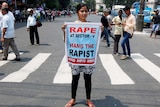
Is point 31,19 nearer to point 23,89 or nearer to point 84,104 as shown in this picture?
point 23,89

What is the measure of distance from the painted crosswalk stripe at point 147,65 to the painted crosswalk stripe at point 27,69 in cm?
331

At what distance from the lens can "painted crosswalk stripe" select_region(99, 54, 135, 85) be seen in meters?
6.75

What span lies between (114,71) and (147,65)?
5.05 ft

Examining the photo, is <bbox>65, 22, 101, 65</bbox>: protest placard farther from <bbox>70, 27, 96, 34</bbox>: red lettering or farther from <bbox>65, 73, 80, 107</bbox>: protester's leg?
<bbox>65, 73, 80, 107</bbox>: protester's leg

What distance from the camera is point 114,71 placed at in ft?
26.0

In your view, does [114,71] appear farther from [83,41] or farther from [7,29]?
[7,29]

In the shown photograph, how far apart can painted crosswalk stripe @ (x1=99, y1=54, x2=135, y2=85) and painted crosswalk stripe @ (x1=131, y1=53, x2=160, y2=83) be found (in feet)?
2.54

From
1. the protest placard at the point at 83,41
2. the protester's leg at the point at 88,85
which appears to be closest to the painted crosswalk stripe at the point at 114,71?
the protester's leg at the point at 88,85

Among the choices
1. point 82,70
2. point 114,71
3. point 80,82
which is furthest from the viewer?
point 114,71

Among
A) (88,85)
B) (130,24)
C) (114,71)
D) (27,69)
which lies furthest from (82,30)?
(130,24)

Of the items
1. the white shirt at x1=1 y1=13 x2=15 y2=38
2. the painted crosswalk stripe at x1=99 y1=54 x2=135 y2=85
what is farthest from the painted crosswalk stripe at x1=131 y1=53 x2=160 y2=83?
the white shirt at x1=1 y1=13 x2=15 y2=38

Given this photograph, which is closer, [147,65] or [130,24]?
[147,65]

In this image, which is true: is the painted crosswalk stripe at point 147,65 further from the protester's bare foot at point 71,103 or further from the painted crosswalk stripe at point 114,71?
the protester's bare foot at point 71,103

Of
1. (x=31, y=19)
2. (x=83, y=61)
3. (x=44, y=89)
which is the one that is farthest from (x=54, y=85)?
(x=31, y=19)
